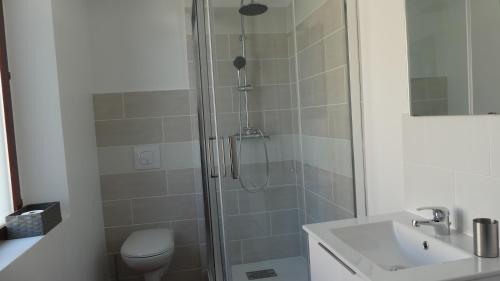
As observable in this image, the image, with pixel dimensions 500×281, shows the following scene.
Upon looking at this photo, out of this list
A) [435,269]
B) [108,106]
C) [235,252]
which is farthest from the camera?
[108,106]

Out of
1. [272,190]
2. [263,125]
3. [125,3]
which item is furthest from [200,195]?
[125,3]

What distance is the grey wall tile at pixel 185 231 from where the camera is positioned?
10.1ft

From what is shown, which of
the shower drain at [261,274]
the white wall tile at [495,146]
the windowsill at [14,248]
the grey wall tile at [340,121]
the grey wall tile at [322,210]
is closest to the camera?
the white wall tile at [495,146]

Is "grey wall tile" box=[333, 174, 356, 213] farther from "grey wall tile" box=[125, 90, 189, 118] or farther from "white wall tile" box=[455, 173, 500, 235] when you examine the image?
"grey wall tile" box=[125, 90, 189, 118]

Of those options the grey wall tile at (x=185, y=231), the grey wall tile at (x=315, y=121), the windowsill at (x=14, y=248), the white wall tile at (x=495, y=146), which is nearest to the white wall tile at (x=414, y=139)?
the white wall tile at (x=495, y=146)

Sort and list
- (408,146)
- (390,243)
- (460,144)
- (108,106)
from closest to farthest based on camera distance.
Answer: (460,144)
(390,243)
(408,146)
(108,106)

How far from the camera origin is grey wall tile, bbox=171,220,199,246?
10.1 feet

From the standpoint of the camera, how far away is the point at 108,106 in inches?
117

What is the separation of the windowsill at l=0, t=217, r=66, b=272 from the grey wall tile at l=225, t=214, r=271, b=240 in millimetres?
1067

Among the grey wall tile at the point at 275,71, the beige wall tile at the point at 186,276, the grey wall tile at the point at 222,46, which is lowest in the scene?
the beige wall tile at the point at 186,276

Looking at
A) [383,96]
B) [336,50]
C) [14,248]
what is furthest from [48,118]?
[383,96]

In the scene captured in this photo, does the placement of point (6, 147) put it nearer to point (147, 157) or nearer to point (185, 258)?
point (147, 157)

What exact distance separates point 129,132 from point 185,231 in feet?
3.20

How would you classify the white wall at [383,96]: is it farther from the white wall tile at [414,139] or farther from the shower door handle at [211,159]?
the shower door handle at [211,159]
